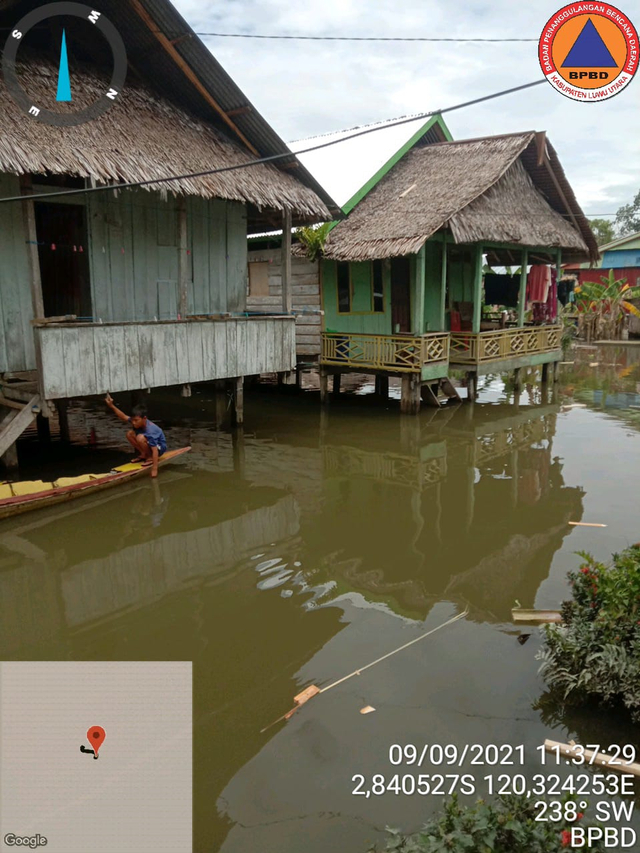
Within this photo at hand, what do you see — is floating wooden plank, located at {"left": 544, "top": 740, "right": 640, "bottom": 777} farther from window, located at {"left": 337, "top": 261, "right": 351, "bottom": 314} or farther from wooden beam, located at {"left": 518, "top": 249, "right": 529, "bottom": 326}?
wooden beam, located at {"left": 518, "top": 249, "right": 529, "bottom": 326}

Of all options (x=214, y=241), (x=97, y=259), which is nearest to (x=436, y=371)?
(x=214, y=241)

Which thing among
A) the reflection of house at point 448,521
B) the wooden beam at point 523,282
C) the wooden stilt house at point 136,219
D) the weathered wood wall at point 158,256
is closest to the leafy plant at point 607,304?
the wooden beam at point 523,282

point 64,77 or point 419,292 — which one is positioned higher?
point 64,77

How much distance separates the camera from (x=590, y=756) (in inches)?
157

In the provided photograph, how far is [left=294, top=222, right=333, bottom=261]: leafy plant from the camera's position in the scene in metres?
14.5

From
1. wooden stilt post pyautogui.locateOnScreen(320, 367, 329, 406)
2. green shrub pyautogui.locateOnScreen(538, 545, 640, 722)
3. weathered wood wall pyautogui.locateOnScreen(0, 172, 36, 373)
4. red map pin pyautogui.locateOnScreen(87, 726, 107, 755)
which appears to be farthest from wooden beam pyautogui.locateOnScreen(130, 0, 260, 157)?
red map pin pyautogui.locateOnScreen(87, 726, 107, 755)

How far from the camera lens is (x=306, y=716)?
4457 mm

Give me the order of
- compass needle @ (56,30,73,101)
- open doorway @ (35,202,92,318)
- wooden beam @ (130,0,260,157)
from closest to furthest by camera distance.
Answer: compass needle @ (56,30,73,101)
wooden beam @ (130,0,260,157)
open doorway @ (35,202,92,318)

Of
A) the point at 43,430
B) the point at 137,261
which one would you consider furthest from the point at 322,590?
the point at 43,430

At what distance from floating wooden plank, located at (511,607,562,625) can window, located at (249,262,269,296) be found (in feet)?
39.2

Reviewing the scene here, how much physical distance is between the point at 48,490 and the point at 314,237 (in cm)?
883

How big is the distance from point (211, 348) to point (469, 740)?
7.73 m

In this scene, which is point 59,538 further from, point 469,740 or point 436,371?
point 436,371

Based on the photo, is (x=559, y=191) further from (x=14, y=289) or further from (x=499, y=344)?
(x=14, y=289)
